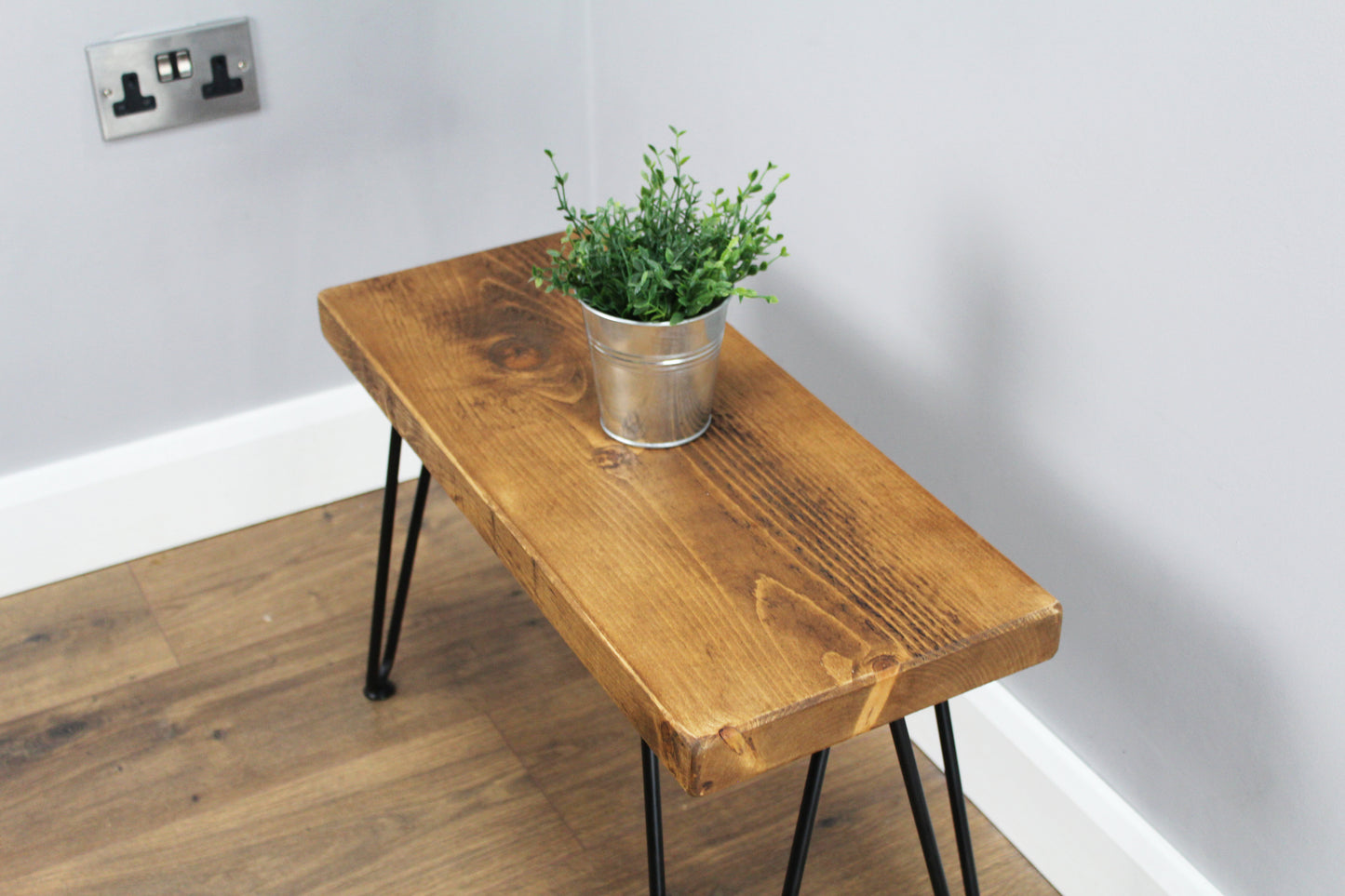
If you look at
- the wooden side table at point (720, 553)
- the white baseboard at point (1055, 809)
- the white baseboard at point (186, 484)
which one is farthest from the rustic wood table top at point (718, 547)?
the white baseboard at point (186, 484)

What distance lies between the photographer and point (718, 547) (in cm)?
112

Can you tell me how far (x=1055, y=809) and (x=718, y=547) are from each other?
1.92 ft

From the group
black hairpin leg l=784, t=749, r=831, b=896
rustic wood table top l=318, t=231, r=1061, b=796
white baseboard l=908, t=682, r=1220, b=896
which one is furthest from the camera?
white baseboard l=908, t=682, r=1220, b=896

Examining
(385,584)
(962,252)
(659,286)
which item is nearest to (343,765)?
(385,584)

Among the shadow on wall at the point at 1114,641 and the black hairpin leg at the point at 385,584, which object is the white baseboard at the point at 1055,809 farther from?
the black hairpin leg at the point at 385,584

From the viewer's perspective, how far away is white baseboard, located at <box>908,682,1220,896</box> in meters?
1.33

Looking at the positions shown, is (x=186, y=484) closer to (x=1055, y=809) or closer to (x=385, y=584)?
(x=385, y=584)

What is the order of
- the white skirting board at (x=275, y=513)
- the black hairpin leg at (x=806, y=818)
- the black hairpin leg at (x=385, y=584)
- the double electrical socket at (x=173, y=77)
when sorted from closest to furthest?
the black hairpin leg at (x=806, y=818) < the white skirting board at (x=275, y=513) < the black hairpin leg at (x=385, y=584) < the double electrical socket at (x=173, y=77)

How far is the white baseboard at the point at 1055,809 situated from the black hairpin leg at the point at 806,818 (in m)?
0.33

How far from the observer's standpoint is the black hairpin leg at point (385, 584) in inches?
63.1

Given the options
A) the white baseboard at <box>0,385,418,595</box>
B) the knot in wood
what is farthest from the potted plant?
the white baseboard at <box>0,385,418,595</box>

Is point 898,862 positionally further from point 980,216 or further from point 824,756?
point 980,216

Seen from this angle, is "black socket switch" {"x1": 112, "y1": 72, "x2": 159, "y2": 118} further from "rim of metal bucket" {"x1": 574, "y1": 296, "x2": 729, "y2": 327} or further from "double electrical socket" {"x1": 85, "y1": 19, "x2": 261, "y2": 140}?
"rim of metal bucket" {"x1": 574, "y1": 296, "x2": 729, "y2": 327}

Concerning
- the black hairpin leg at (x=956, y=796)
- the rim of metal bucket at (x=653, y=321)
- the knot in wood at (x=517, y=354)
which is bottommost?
the black hairpin leg at (x=956, y=796)
